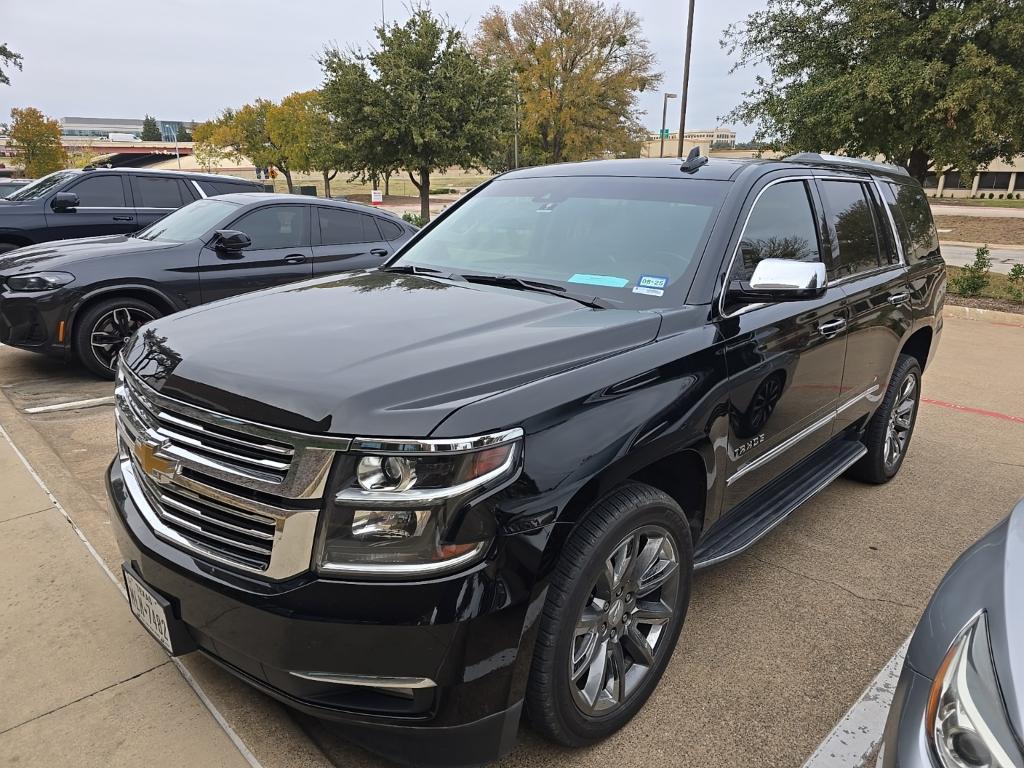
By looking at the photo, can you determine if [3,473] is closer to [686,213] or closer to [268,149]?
[686,213]

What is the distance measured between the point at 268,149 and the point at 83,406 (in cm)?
4935

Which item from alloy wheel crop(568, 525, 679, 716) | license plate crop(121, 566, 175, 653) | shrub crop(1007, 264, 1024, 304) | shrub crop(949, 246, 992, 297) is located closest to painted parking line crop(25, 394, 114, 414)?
license plate crop(121, 566, 175, 653)

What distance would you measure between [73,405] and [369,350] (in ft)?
15.2

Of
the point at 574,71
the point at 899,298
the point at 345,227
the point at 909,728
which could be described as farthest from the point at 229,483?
the point at 574,71

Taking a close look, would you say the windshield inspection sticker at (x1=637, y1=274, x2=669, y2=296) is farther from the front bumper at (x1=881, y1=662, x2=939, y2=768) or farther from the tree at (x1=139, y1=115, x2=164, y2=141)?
the tree at (x1=139, y1=115, x2=164, y2=141)

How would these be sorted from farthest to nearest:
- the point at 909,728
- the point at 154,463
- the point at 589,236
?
1. the point at 589,236
2. the point at 154,463
3. the point at 909,728

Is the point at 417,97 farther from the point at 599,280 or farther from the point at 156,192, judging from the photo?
the point at 599,280

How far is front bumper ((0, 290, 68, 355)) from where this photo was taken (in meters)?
5.92

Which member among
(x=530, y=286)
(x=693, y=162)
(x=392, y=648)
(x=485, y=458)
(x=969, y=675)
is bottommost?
(x=392, y=648)

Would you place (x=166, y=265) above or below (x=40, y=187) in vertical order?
below

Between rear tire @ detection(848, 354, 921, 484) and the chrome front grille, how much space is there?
3679 mm

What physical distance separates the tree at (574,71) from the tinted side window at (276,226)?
3501cm

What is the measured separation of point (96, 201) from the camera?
9.45 m

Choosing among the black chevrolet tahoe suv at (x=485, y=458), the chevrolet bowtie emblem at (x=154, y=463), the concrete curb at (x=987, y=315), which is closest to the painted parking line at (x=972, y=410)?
the black chevrolet tahoe suv at (x=485, y=458)
